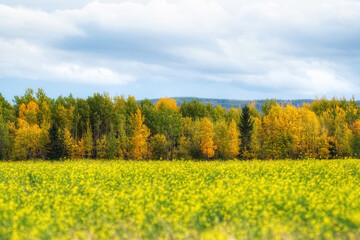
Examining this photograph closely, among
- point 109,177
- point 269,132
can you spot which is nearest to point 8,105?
point 269,132

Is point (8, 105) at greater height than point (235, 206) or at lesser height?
greater

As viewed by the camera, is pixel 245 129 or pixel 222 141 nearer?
pixel 222 141

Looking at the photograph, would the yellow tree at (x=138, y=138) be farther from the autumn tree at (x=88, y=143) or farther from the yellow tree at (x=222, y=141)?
the yellow tree at (x=222, y=141)

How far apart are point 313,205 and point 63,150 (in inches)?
2448

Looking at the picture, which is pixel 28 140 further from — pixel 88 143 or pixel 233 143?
pixel 233 143

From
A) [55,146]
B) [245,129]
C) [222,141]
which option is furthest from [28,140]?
[245,129]

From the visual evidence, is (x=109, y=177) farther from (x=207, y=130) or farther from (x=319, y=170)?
(x=207, y=130)

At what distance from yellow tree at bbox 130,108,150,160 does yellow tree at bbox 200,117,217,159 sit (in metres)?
10.4

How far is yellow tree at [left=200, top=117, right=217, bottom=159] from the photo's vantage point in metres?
68.4

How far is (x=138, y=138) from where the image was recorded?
69562mm

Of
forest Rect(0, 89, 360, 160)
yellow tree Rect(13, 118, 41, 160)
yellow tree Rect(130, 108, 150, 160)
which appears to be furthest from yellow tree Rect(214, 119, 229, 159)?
yellow tree Rect(13, 118, 41, 160)

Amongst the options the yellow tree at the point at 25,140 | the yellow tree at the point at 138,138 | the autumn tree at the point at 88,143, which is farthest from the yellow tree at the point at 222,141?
the yellow tree at the point at 25,140

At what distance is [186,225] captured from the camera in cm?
1307

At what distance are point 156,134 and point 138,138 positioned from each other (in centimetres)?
472
